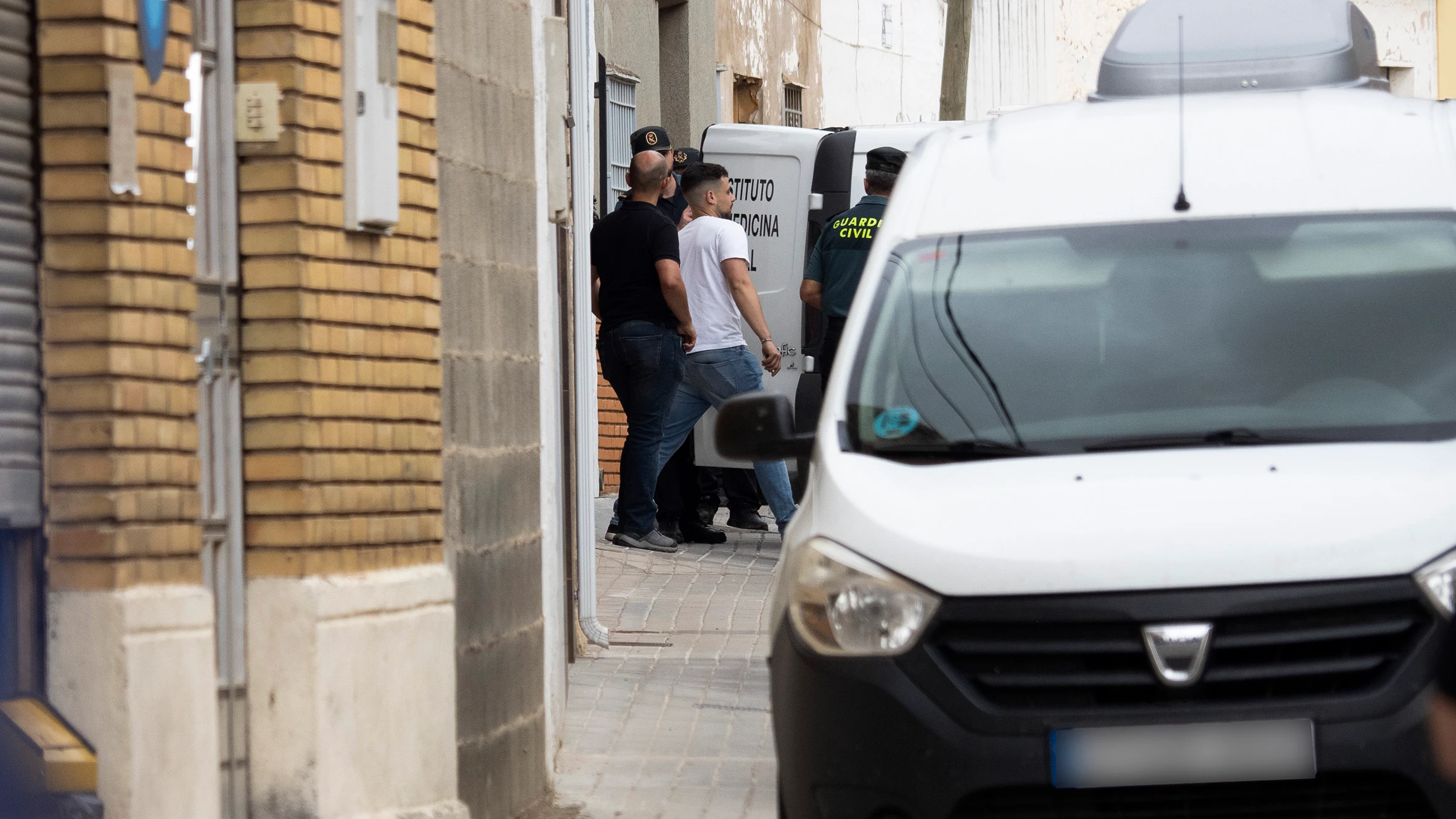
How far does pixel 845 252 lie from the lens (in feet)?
35.6

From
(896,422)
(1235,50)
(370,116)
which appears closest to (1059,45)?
(1235,50)

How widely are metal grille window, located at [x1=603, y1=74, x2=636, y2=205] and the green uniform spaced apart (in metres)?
6.73

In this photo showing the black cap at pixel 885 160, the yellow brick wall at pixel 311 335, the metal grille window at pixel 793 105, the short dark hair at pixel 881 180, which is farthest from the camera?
the metal grille window at pixel 793 105

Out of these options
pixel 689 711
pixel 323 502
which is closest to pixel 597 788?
pixel 689 711

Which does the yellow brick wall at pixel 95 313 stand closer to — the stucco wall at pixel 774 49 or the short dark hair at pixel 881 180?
the short dark hair at pixel 881 180

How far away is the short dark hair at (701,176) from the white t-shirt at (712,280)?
197 millimetres

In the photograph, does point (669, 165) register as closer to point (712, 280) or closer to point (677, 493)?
point (712, 280)

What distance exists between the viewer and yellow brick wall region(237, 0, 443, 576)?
525 cm

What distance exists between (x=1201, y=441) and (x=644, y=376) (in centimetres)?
787

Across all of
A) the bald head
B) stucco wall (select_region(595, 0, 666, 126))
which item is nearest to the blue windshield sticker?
the bald head

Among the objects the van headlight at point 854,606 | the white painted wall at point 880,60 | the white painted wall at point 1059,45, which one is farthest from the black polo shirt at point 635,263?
the white painted wall at point 1059,45

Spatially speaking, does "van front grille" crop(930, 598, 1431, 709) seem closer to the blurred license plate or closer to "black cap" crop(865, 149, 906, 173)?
the blurred license plate

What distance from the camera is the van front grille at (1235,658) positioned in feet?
12.9

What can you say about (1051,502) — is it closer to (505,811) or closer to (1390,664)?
(1390,664)
